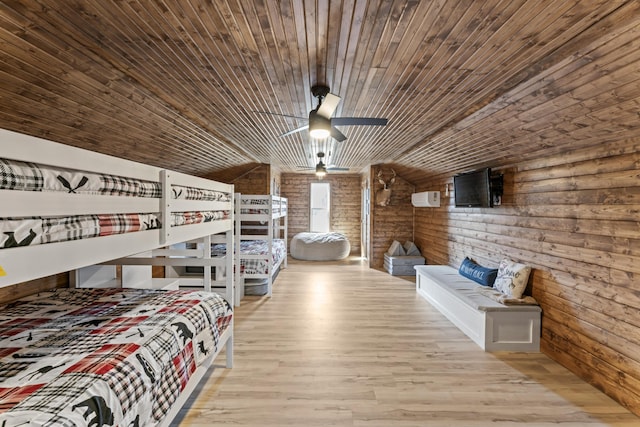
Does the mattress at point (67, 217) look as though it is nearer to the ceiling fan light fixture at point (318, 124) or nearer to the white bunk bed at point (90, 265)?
the white bunk bed at point (90, 265)

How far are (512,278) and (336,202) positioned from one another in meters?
5.55

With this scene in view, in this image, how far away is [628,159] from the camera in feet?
7.23

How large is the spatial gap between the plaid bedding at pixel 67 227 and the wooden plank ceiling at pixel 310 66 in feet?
3.32

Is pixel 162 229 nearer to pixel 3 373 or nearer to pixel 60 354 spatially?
pixel 60 354

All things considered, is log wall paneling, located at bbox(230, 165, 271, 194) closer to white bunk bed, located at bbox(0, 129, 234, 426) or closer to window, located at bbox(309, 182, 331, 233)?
window, located at bbox(309, 182, 331, 233)

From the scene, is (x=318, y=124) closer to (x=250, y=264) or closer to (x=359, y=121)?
(x=359, y=121)

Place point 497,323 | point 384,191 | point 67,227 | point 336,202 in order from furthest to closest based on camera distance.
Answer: point 336,202 → point 384,191 → point 497,323 → point 67,227

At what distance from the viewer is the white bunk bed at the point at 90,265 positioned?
982mm

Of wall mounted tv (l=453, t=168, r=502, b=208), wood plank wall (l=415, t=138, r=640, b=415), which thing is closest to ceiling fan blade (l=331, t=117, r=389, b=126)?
wood plank wall (l=415, t=138, r=640, b=415)

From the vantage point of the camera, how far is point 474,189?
4102 millimetres

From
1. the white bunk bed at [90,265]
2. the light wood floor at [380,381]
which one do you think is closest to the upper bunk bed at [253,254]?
the light wood floor at [380,381]

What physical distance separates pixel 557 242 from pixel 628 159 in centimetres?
93

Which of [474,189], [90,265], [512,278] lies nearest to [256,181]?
[474,189]

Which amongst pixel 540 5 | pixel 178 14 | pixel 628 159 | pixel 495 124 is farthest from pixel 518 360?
pixel 178 14
